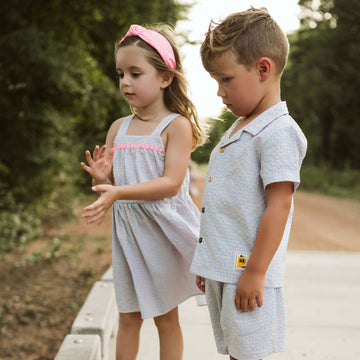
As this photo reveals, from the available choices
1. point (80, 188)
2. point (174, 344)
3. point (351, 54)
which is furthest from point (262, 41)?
point (351, 54)

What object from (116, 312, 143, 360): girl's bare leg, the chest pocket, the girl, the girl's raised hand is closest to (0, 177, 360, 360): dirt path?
(116, 312, 143, 360): girl's bare leg

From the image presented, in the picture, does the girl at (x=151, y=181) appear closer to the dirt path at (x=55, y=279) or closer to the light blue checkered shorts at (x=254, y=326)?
the light blue checkered shorts at (x=254, y=326)

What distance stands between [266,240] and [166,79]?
87cm

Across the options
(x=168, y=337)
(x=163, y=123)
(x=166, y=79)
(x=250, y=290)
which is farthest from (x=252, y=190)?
(x=168, y=337)

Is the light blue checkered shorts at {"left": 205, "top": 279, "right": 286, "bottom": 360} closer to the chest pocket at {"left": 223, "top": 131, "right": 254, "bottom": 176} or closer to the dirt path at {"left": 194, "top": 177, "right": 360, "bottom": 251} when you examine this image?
the chest pocket at {"left": 223, "top": 131, "right": 254, "bottom": 176}

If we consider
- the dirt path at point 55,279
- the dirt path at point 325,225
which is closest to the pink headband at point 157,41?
the dirt path at point 55,279

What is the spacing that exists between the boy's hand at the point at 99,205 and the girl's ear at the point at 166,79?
1.78 feet

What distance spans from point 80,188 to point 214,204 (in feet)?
31.5

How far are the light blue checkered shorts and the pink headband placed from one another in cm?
97

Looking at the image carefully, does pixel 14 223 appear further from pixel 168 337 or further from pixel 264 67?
pixel 264 67

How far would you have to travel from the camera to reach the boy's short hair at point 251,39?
1.60 meters

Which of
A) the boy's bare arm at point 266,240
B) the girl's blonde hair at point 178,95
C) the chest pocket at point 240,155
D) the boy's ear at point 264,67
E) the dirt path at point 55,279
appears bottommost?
the dirt path at point 55,279

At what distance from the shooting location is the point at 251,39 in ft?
5.24

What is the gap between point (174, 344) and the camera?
211 centimetres
